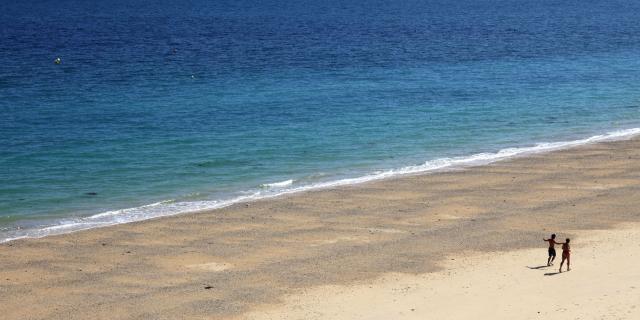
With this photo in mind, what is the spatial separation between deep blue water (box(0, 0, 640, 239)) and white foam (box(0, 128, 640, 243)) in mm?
178

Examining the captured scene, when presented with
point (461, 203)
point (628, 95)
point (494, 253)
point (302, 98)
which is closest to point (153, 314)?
point (494, 253)

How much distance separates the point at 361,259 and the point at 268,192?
9941 millimetres

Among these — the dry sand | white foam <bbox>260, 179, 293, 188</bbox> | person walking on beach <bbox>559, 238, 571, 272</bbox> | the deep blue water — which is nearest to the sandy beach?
the dry sand

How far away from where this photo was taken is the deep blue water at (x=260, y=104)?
39.9 m

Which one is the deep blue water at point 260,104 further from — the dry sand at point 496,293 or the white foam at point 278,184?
the dry sand at point 496,293

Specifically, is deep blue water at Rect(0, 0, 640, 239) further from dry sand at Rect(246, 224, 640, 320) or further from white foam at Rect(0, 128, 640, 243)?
dry sand at Rect(246, 224, 640, 320)

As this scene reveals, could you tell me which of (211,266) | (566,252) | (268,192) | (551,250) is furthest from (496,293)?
(268,192)

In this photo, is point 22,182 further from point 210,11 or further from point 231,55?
point 210,11

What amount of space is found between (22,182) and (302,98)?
22.8 metres

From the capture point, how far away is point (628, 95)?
2416 inches

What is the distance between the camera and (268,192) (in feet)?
126

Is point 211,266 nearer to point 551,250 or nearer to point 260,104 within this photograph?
point 551,250

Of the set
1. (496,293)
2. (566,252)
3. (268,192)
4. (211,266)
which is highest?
(566,252)

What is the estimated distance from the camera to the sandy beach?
25125mm
